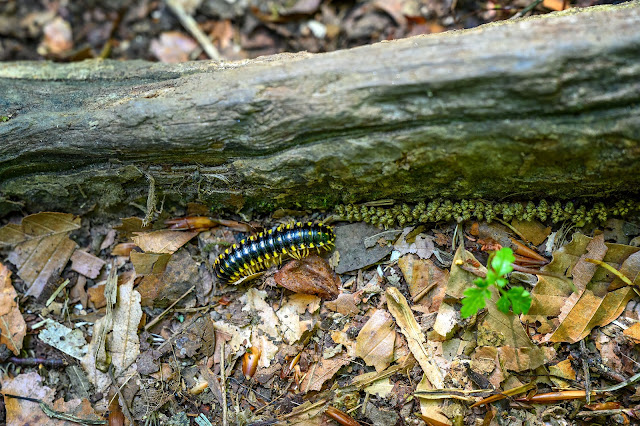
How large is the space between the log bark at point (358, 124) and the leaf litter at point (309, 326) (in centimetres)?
43

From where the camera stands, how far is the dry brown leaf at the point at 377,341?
368 centimetres

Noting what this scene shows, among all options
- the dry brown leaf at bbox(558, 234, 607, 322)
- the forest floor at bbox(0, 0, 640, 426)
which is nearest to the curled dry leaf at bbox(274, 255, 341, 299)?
the forest floor at bbox(0, 0, 640, 426)

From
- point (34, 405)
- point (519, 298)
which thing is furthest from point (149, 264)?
point (519, 298)

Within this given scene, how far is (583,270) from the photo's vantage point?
358cm

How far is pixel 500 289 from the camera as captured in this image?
10.5ft

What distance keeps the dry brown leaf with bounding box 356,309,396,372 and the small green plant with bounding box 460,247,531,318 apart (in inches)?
28.8

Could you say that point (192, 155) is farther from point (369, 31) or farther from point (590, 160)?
point (369, 31)

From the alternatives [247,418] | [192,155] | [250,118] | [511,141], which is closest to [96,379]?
[247,418]

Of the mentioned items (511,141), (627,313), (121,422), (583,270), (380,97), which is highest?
(380,97)

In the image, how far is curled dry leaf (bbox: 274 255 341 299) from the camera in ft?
13.1

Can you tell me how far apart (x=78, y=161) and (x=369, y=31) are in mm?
3777

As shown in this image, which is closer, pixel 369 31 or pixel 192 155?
pixel 192 155

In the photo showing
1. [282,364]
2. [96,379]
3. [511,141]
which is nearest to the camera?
[511,141]

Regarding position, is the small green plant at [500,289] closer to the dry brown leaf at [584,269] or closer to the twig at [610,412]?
the dry brown leaf at [584,269]
